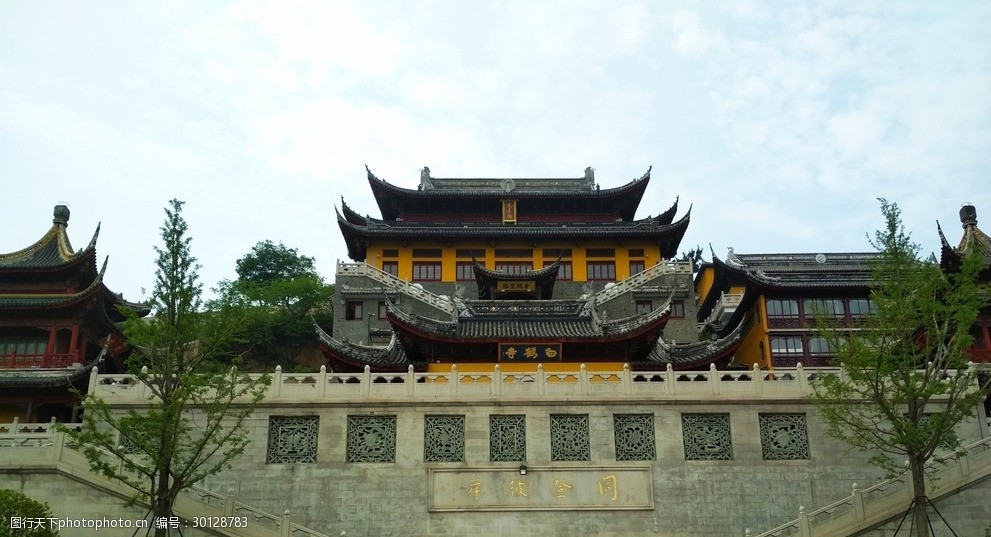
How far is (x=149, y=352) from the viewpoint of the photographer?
1772 centimetres

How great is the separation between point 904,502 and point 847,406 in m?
2.26

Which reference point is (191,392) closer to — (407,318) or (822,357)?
(407,318)

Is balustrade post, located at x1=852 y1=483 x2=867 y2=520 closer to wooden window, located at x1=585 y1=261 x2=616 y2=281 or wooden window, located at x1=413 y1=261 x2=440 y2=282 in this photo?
wooden window, located at x1=585 y1=261 x2=616 y2=281

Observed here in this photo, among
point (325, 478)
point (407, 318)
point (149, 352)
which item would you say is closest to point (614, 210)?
point (407, 318)

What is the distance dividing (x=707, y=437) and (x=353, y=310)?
19.9 meters

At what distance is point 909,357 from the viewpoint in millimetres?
18406

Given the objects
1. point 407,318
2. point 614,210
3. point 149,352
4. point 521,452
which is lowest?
point 521,452

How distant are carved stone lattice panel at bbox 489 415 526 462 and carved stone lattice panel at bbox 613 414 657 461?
2.28m

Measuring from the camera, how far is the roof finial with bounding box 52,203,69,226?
3177cm

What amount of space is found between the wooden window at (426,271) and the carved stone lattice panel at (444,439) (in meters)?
19.7

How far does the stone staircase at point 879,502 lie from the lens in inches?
743

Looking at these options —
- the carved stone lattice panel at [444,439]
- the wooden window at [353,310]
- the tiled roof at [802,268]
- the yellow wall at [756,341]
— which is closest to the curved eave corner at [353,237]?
the wooden window at [353,310]

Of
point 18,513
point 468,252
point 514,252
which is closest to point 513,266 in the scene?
point 514,252

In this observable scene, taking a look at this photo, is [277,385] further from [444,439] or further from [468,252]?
[468,252]
